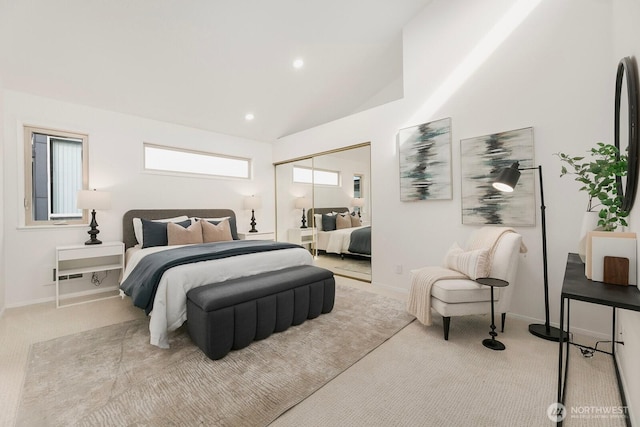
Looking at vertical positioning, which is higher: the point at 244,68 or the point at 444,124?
the point at 244,68

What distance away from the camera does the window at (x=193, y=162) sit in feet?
14.0

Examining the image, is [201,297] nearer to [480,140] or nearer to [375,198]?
[375,198]

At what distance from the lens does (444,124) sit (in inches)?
126

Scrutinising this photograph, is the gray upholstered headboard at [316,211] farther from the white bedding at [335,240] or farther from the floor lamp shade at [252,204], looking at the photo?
the floor lamp shade at [252,204]

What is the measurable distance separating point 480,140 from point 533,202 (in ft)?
2.70

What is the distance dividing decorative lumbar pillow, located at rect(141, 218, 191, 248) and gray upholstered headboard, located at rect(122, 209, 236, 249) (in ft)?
1.11

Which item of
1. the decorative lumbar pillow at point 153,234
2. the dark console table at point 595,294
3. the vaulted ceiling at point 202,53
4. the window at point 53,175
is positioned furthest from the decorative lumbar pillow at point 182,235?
the dark console table at point 595,294

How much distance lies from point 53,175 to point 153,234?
4.64 feet

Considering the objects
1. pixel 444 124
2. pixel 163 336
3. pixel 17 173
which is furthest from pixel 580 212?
pixel 17 173

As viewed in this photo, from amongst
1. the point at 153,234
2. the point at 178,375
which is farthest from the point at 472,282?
the point at 153,234

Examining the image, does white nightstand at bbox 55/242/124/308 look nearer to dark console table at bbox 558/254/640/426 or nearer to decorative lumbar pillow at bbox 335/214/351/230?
decorative lumbar pillow at bbox 335/214/351/230

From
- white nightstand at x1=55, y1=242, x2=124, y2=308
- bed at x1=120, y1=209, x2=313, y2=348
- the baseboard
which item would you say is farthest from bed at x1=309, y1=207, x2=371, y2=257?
the baseboard

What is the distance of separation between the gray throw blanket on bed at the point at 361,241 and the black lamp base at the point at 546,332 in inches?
81.9

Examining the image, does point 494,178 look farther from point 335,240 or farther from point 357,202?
point 335,240
